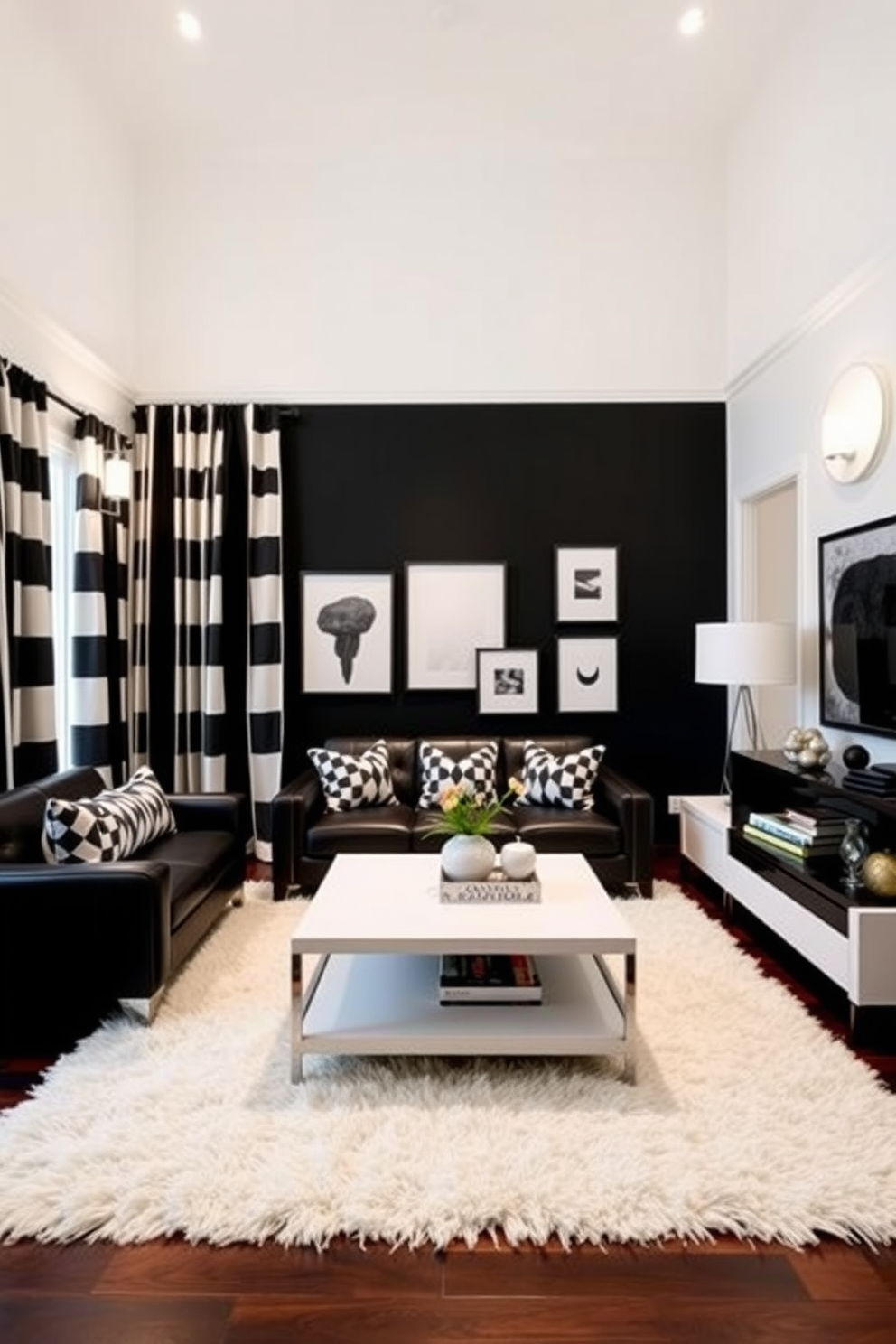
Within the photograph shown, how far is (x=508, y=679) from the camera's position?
4.60 m

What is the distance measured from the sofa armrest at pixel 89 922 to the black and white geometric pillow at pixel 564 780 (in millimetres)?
2187

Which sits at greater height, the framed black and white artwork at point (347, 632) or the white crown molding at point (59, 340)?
the white crown molding at point (59, 340)

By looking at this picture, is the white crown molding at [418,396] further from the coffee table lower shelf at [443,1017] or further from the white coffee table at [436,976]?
the coffee table lower shelf at [443,1017]

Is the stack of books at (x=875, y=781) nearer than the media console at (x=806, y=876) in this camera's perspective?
No

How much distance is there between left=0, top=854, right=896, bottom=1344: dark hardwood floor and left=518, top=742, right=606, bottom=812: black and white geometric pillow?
96.3 inches

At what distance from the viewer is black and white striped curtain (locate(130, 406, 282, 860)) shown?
14.6 ft

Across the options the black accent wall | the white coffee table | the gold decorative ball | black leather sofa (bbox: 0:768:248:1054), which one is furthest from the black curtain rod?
the gold decorative ball

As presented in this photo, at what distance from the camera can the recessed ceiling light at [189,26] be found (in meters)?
3.54

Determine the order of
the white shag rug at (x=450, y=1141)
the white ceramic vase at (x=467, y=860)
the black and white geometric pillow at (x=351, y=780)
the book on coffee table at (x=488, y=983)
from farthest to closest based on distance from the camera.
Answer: the black and white geometric pillow at (x=351, y=780), the white ceramic vase at (x=467, y=860), the book on coffee table at (x=488, y=983), the white shag rug at (x=450, y=1141)

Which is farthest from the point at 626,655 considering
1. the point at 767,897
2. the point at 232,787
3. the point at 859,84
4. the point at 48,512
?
the point at 48,512

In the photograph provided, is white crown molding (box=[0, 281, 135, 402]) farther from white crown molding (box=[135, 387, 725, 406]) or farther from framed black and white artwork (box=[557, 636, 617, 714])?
framed black and white artwork (box=[557, 636, 617, 714])

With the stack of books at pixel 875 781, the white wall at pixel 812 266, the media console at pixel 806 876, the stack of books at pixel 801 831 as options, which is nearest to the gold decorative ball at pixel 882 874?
the media console at pixel 806 876

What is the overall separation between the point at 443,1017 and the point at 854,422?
2.98 meters

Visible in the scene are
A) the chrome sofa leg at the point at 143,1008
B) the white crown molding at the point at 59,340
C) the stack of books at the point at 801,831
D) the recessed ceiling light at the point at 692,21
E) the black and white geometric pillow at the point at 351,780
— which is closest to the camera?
the chrome sofa leg at the point at 143,1008
